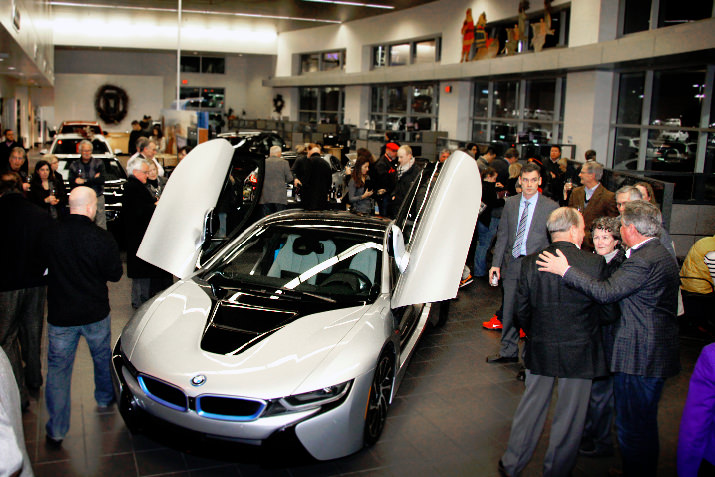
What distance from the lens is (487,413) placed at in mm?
5281

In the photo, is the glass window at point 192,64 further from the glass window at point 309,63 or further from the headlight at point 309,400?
the headlight at point 309,400

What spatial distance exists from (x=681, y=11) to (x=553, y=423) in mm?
13363

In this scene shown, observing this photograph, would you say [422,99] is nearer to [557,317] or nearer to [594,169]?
[594,169]

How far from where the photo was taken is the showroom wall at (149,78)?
36594mm

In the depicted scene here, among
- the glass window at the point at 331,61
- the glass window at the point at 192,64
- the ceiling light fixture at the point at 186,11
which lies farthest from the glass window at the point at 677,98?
the glass window at the point at 192,64

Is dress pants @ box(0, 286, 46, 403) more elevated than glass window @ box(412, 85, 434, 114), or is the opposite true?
glass window @ box(412, 85, 434, 114)

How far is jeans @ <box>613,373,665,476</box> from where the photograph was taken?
399 centimetres

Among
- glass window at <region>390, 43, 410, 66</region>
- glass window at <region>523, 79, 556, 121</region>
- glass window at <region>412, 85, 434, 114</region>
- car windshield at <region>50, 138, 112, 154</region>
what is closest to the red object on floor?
car windshield at <region>50, 138, 112, 154</region>

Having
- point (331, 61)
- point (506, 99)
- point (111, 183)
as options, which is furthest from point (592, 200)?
point (331, 61)

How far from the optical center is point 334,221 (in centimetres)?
589

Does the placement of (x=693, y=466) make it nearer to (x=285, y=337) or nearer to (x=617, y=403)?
(x=617, y=403)

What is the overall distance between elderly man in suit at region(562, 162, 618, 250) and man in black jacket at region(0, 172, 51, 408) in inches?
204

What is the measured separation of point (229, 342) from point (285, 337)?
365 mm

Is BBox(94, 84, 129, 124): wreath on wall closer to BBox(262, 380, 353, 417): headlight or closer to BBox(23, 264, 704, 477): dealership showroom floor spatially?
BBox(23, 264, 704, 477): dealership showroom floor
